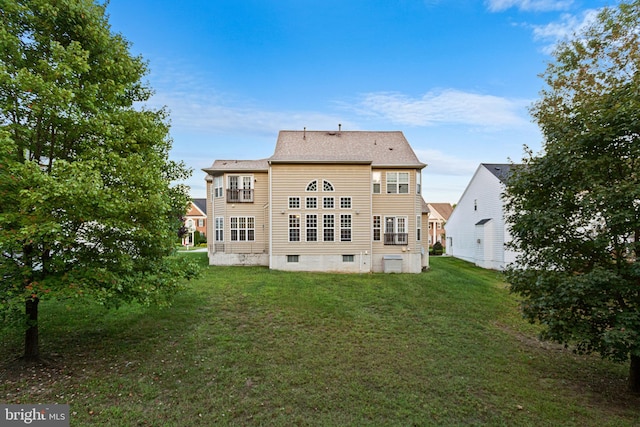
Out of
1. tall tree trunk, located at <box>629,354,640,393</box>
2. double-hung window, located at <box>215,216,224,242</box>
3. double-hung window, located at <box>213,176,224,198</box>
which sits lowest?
tall tree trunk, located at <box>629,354,640,393</box>

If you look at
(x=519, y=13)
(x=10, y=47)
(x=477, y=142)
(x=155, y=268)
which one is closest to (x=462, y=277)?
(x=477, y=142)

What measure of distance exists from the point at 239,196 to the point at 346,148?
26.0 ft

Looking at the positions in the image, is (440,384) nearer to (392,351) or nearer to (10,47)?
(392,351)

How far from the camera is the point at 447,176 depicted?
31.9 meters

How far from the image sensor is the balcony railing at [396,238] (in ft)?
56.8

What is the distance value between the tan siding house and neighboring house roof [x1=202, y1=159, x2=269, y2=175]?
0.22ft

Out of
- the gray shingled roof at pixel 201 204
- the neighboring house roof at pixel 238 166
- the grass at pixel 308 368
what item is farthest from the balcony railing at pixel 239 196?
the gray shingled roof at pixel 201 204

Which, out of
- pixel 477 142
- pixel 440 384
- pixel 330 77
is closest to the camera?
pixel 440 384

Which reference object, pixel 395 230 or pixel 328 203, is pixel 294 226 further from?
pixel 395 230

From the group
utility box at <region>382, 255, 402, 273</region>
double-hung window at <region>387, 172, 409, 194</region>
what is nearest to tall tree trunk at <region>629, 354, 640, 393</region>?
utility box at <region>382, 255, 402, 273</region>

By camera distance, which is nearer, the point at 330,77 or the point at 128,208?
the point at 128,208

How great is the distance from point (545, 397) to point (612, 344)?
5.83 feet

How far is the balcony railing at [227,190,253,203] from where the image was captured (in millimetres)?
18141

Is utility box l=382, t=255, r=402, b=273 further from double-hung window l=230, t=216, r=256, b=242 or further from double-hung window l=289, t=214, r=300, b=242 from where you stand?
double-hung window l=230, t=216, r=256, b=242
